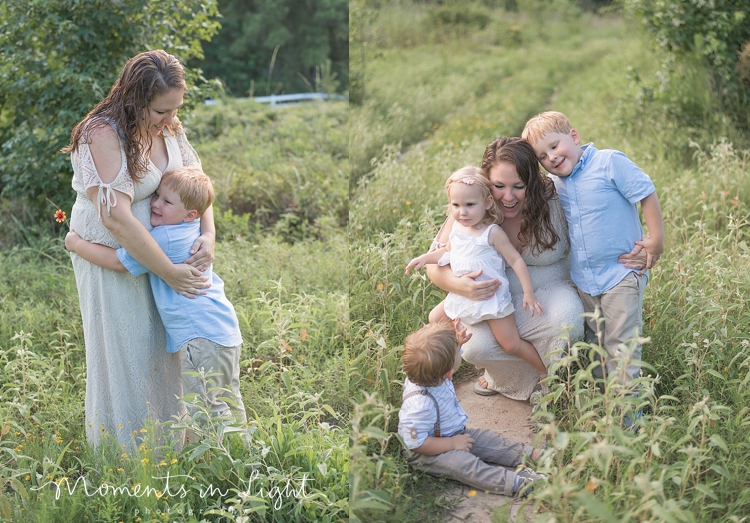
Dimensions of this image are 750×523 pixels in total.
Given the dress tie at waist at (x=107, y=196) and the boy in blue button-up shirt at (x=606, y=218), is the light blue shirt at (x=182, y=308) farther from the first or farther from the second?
the boy in blue button-up shirt at (x=606, y=218)

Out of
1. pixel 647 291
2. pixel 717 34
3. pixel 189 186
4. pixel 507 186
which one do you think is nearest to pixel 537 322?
pixel 507 186

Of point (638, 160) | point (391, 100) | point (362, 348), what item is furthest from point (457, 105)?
point (362, 348)

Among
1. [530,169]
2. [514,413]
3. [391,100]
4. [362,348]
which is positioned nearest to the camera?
[530,169]

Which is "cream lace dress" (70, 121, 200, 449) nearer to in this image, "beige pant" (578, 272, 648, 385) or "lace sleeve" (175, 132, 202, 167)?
"lace sleeve" (175, 132, 202, 167)

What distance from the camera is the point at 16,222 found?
18.2 feet

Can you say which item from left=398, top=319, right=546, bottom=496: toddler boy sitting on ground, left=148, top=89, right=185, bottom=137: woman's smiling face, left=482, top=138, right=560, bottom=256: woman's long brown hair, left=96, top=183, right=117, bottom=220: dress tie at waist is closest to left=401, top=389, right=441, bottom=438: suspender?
left=398, top=319, right=546, bottom=496: toddler boy sitting on ground

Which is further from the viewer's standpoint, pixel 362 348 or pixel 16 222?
pixel 16 222

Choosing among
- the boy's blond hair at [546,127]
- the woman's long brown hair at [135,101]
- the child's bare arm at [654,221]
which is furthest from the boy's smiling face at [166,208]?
the child's bare arm at [654,221]

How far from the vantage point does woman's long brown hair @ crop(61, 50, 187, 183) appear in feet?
8.53

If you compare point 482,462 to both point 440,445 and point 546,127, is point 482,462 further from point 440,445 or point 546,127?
point 546,127

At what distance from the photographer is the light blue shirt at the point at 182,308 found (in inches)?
108

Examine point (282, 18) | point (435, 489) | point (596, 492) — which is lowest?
point (435, 489)

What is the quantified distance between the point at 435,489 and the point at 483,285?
2.70ft

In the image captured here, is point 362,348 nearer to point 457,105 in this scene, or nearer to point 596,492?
point 596,492
